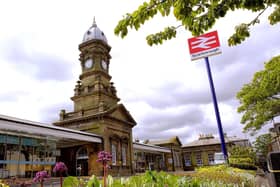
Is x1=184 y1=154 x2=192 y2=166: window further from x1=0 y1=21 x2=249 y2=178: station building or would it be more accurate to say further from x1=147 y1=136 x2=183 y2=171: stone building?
x1=0 y1=21 x2=249 y2=178: station building

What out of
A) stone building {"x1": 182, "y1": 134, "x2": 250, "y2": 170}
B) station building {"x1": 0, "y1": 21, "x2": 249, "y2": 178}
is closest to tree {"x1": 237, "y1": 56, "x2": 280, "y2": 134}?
station building {"x1": 0, "y1": 21, "x2": 249, "y2": 178}

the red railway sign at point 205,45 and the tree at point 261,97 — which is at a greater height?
the red railway sign at point 205,45

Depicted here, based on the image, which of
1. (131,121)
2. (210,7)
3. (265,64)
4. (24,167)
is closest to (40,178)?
(210,7)

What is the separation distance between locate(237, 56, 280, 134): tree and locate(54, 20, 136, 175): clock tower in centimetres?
1240

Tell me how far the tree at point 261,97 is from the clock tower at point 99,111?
1240cm

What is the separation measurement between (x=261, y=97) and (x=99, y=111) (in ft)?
48.1

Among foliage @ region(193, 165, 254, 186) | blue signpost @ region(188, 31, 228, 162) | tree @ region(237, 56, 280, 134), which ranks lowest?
foliage @ region(193, 165, 254, 186)

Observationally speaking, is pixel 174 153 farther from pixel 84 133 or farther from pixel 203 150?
pixel 84 133

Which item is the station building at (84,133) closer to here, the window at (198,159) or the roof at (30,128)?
the roof at (30,128)

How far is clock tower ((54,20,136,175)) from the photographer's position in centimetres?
2191

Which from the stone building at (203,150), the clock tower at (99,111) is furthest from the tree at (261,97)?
the stone building at (203,150)

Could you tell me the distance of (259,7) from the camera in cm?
276

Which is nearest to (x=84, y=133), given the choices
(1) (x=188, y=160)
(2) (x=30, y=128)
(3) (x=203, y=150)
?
(2) (x=30, y=128)

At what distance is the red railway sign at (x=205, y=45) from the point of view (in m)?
12.8
